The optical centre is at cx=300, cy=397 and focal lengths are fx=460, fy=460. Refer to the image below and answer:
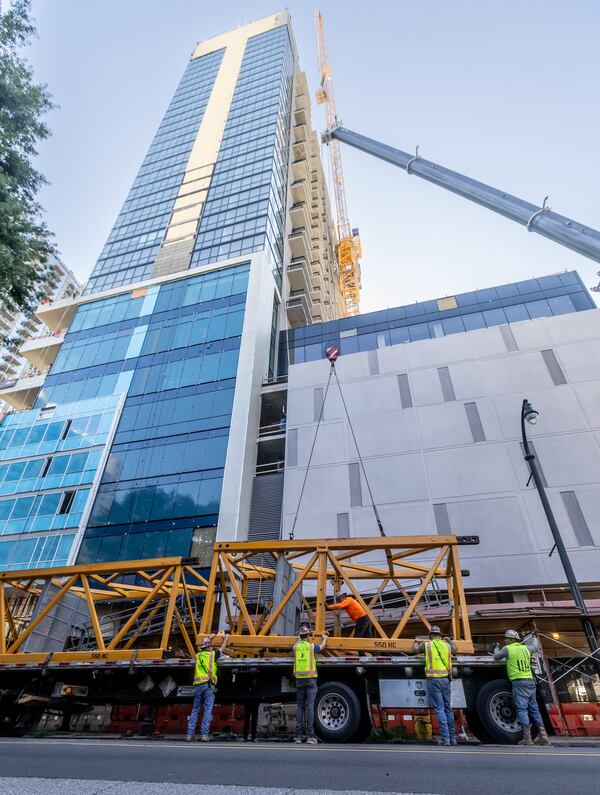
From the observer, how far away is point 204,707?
30.5 feet

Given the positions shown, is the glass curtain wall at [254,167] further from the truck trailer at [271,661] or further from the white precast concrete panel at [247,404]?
the truck trailer at [271,661]

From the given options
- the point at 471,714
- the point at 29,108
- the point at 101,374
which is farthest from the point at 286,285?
the point at 471,714

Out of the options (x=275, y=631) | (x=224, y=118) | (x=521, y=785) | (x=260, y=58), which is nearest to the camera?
(x=521, y=785)

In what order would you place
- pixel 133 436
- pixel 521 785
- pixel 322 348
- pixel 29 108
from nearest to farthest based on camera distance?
1. pixel 521 785
2. pixel 29 108
3. pixel 133 436
4. pixel 322 348

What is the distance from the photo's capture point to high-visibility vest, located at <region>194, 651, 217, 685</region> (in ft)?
30.8

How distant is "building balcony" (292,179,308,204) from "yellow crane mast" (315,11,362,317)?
Result: 2639 cm

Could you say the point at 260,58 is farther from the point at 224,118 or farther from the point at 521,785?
the point at 521,785

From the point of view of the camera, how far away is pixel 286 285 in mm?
46469

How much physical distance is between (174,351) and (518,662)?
3094cm

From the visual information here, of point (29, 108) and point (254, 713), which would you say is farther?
point (29, 108)

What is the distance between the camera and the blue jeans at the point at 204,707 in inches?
359

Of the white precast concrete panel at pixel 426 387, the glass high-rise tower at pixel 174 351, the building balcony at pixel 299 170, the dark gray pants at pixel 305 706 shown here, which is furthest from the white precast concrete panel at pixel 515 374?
the building balcony at pixel 299 170

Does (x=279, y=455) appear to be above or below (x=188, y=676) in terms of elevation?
above

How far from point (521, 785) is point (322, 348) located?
1238 inches
